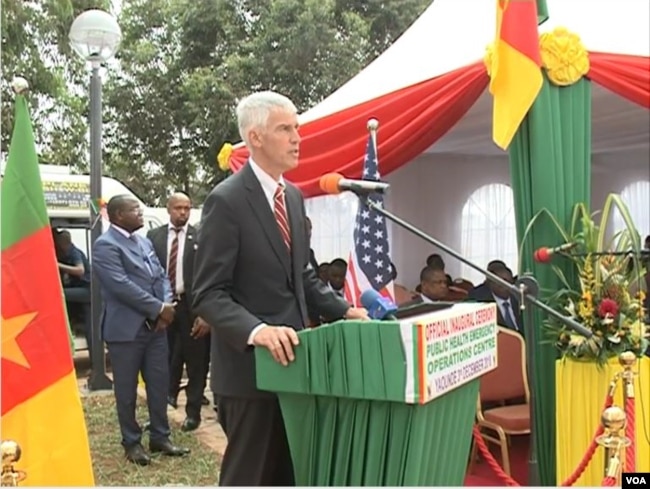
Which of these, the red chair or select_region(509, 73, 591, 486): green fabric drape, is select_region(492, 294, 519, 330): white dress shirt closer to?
the red chair

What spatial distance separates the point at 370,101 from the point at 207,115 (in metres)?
8.89

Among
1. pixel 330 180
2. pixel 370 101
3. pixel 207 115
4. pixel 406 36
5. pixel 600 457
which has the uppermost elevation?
pixel 207 115

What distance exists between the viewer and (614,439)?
205 centimetres

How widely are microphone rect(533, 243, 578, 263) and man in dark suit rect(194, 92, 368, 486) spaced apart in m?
1.50

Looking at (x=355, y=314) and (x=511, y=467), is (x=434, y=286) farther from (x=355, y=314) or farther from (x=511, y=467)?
(x=355, y=314)

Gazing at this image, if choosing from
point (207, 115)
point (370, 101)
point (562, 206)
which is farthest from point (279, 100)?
point (207, 115)

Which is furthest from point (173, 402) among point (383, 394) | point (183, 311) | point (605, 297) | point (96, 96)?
point (383, 394)

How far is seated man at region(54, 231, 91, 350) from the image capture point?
6.93 metres

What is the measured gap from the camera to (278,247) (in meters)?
1.94

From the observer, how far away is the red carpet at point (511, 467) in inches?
141

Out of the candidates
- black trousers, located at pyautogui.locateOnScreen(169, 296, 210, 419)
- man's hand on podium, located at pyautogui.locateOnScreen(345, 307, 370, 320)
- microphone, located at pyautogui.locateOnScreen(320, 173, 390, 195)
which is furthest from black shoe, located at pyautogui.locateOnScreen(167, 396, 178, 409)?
man's hand on podium, located at pyautogui.locateOnScreen(345, 307, 370, 320)

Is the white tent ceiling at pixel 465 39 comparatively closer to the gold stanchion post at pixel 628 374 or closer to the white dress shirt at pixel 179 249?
the white dress shirt at pixel 179 249

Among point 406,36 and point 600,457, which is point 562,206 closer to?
point 600,457

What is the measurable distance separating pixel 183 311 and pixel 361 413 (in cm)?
345
